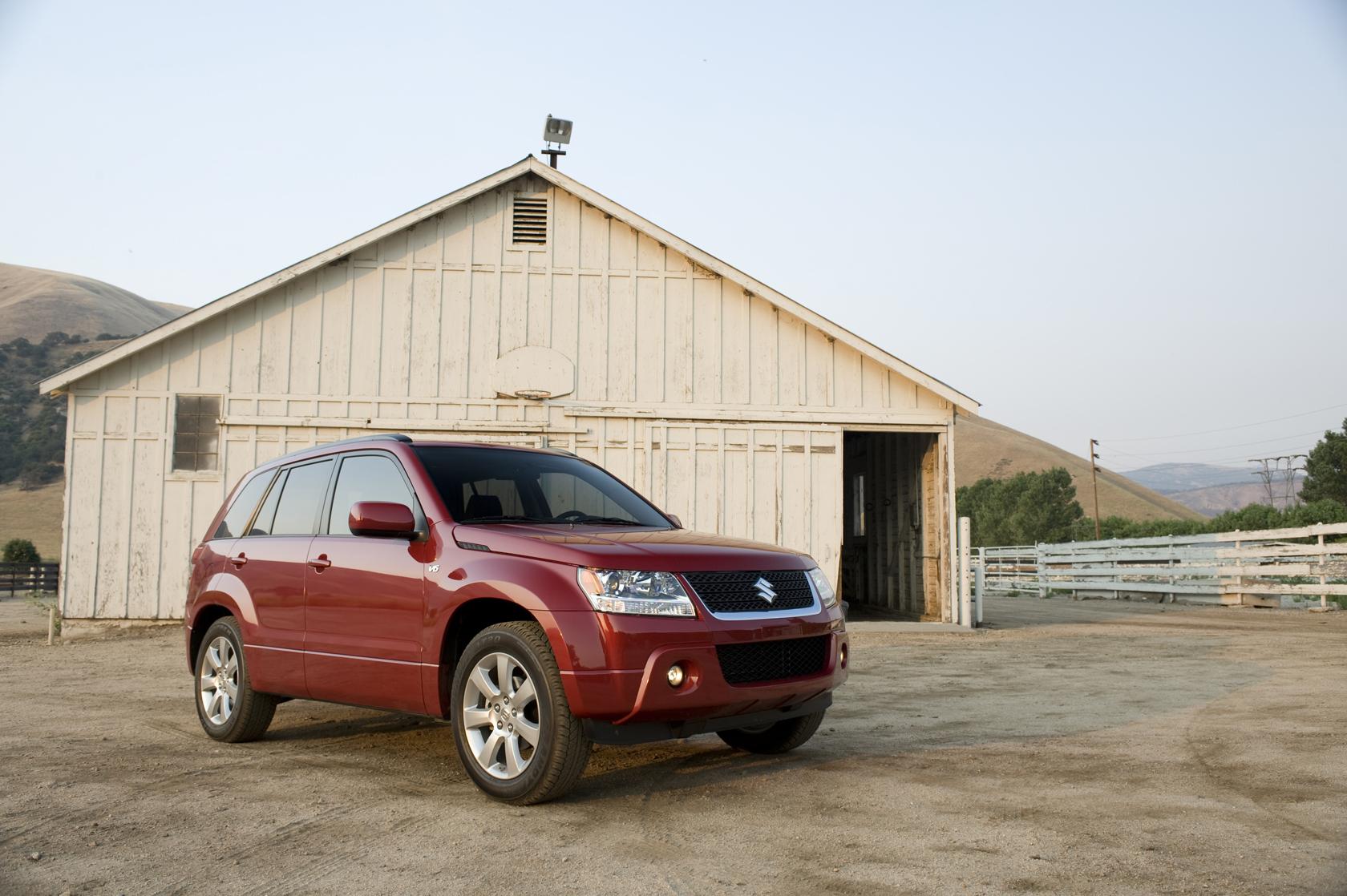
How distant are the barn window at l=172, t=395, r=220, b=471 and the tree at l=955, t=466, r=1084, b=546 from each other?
62.2m

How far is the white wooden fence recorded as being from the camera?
19891 millimetres

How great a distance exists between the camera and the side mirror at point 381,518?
17.5 ft

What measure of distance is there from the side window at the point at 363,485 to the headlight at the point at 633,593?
5.09 feet

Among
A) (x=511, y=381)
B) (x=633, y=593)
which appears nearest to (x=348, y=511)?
(x=633, y=593)

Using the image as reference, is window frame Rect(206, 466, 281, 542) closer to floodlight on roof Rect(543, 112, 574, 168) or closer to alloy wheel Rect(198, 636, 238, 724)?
alloy wheel Rect(198, 636, 238, 724)

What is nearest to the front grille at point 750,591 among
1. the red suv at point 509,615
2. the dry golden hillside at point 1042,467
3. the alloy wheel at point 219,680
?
the red suv at point 509,615

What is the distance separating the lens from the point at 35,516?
72438mm

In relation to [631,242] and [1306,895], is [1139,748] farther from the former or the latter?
[631,242]

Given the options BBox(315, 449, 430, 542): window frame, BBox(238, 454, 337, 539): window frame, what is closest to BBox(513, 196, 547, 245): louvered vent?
BBox(238, 454, 337, 539): window frame

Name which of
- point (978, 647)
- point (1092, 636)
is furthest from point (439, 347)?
point (1092, 636)

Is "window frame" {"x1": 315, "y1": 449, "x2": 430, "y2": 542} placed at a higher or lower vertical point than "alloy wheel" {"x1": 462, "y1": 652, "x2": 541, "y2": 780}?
higher

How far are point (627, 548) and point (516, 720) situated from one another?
931 mm

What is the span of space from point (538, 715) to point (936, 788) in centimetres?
200

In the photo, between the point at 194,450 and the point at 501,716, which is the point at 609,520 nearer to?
the point at 501,716
